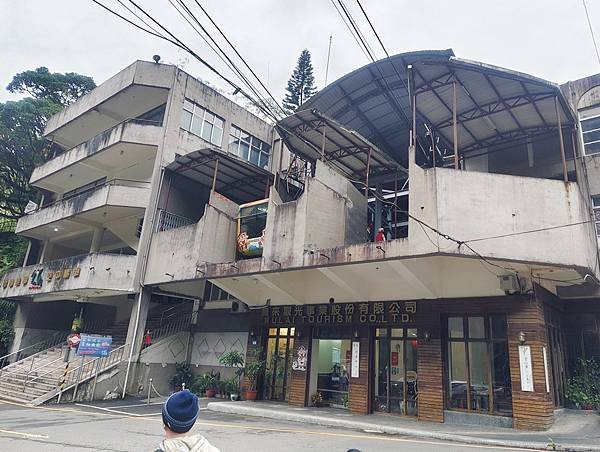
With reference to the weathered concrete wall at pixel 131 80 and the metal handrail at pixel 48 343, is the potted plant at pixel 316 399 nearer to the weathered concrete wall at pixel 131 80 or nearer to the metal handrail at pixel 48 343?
the weathered concrete wall at pixel 131 80

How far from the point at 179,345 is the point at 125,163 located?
9.94 m

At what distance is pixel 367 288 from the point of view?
13797 mm

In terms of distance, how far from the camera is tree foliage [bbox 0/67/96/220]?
87.9ft

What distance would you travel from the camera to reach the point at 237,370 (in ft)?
57.3

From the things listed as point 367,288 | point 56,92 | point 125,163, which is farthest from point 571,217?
point 56,92

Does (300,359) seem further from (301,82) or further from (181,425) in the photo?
(301,82)

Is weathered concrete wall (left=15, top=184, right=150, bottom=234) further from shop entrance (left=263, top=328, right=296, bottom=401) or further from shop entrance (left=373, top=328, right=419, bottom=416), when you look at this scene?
shop entrance (left=373, top=328, right=419, bottom=416)

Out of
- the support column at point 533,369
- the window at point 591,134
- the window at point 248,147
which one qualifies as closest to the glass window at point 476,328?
the support column at point 533,369

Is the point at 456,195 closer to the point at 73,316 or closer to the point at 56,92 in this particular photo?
the point at 73,316

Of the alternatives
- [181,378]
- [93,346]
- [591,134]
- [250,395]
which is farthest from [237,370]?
[591,134]

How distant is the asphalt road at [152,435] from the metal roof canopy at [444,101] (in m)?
9.36

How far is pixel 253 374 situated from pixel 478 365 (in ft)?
26.6

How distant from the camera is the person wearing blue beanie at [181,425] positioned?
2.13 metres

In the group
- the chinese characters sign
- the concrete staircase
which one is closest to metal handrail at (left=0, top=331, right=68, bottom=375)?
the concrete staircase
